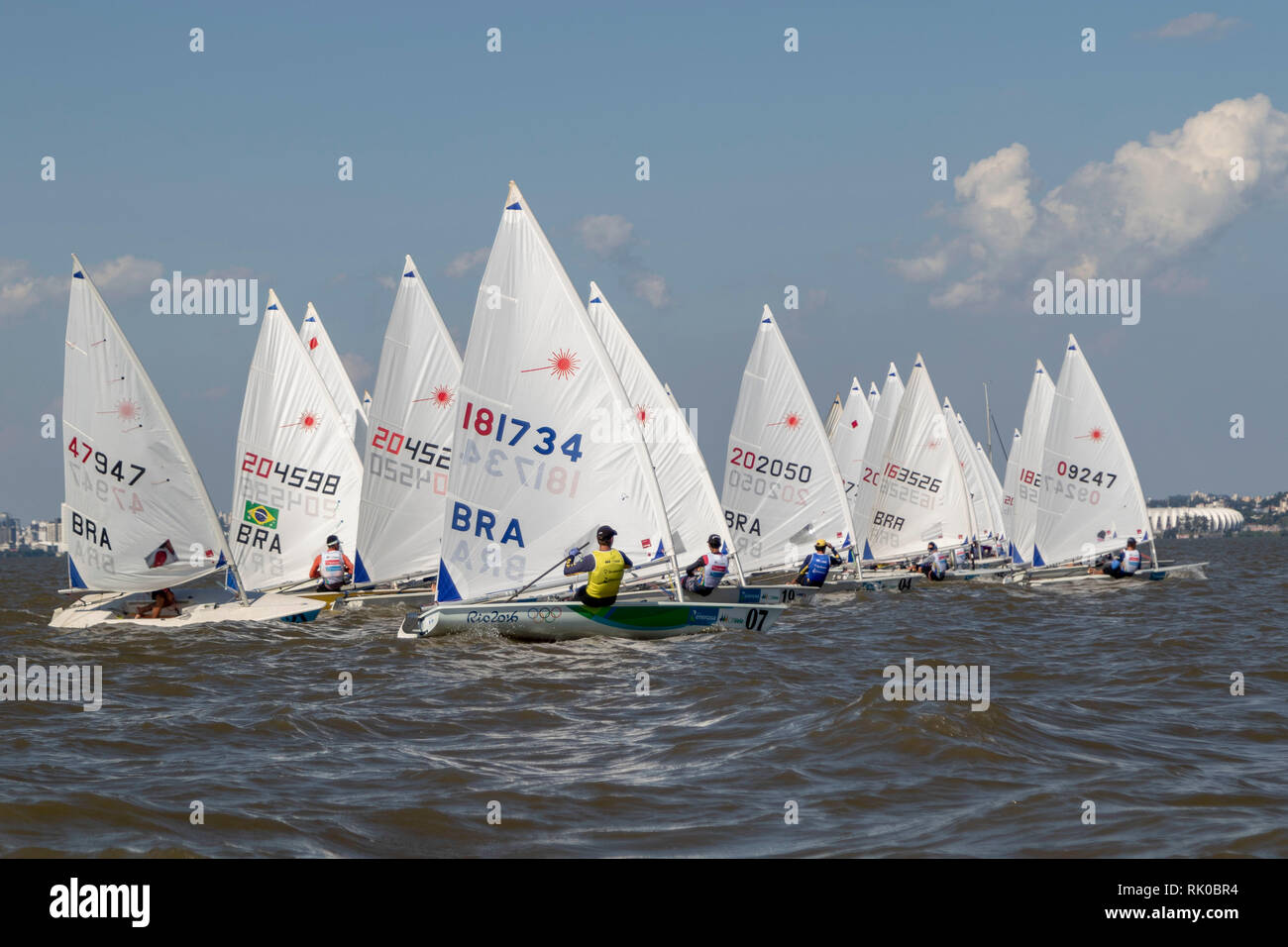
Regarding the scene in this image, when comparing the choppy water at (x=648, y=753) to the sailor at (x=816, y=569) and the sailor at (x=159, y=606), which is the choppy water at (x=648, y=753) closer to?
the sailor at (x=159, y=606)

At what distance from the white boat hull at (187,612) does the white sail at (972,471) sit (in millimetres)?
37115

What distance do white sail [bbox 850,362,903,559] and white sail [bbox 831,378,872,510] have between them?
22.8 inches

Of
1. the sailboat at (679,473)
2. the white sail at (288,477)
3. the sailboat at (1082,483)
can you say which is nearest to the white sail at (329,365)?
the white sail at (288,477)

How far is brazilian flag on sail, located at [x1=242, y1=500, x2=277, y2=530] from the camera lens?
26.3m

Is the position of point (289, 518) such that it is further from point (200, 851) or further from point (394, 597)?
point (200, 851)

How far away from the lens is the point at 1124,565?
33.2 m

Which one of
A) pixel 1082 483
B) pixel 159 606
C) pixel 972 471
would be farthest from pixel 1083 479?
pixel 159 606

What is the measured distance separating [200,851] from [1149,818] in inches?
238

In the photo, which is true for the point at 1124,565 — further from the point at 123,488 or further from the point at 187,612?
the point at 123,488

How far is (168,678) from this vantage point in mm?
15641

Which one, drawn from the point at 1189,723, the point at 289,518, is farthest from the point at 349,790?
the point at 289,518

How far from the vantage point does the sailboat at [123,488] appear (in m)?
20.8

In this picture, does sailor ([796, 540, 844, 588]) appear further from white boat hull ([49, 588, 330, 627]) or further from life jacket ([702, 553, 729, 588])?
white boat hull ([49, 588, 330, 627])

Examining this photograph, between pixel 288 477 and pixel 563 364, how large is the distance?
1071cm
